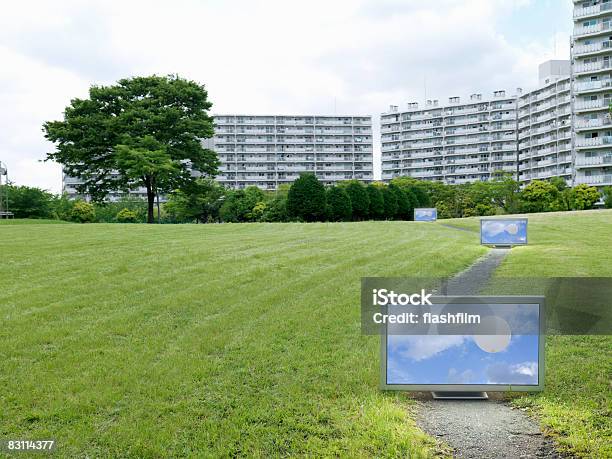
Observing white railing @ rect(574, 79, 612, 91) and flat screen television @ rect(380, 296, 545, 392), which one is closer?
flat screen television @ rect(380, 296, 545, 392)

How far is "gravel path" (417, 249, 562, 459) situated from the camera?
14.3ft

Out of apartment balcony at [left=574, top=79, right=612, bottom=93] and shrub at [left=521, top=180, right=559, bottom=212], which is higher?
apartment balcony at [left=574, top=79, right=612, bottom=93]

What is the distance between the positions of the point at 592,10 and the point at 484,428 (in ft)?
246

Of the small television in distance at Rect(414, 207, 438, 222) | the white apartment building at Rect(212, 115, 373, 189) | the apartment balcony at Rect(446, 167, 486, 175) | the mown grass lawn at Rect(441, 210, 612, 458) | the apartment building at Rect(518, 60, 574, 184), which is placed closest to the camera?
the mown grass lawn at Rect(441, 210, 612, 458)

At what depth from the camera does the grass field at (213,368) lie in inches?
179

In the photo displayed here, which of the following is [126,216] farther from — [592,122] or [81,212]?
[592,122]

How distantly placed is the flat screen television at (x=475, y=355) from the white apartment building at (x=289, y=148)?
122m

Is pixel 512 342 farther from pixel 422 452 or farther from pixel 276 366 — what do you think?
pixel 276 366

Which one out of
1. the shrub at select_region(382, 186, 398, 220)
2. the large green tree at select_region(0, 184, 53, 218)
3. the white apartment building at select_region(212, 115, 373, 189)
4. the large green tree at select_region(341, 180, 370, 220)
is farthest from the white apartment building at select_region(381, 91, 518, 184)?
the large green tree at select_region(0, 184, 53, 218)

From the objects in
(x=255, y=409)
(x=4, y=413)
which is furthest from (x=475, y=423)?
(x=4, y=413)

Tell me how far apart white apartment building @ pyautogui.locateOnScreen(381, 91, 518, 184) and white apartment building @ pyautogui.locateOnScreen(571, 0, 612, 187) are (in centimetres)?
3755

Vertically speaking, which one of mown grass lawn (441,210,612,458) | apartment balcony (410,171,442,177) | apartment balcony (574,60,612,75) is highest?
apartment balcony (574,60,612,75)

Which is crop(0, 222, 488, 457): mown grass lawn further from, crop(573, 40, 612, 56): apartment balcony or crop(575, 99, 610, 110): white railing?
crop(573, 40, 612, 56): apartment balcony

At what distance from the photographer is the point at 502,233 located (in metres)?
20.1
